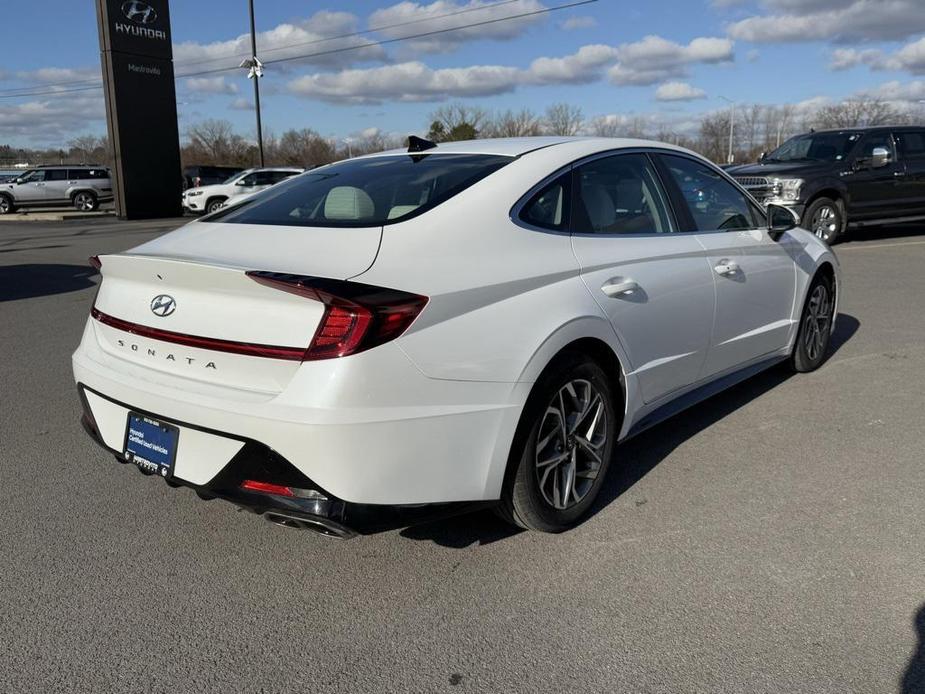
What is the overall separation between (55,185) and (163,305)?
30.3 metres

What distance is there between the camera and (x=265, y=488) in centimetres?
254

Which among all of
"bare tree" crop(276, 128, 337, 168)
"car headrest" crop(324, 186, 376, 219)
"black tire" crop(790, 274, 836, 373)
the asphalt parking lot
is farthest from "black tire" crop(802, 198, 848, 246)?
"bare tree" crop(276, 128, 337, 168)

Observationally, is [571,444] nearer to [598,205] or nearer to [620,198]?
[598,205]

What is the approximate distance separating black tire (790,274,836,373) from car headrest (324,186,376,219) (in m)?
3.32

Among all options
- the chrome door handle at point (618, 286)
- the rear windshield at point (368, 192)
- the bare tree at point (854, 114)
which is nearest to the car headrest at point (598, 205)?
the chrome door handle at point (618, 286)

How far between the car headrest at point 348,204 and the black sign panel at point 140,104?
24092mm

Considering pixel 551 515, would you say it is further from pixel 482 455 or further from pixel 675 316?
pixel 675 316

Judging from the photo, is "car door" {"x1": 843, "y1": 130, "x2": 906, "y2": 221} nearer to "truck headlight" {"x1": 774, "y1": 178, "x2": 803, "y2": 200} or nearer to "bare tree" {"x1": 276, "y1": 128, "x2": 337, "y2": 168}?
"truck headlight" {"x1": 774, "y1": 178, "x2": 803, "y2": 200}

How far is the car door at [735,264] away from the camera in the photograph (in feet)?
13.4

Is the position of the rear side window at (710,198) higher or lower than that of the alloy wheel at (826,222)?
higher

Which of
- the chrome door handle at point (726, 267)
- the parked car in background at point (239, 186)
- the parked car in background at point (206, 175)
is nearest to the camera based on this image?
the chrome door handle at point (726, 267)

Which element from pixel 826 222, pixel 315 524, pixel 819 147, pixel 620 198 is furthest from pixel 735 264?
pixel 819 147

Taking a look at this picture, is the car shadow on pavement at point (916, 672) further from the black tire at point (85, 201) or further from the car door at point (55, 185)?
the car door at point (55, 185)

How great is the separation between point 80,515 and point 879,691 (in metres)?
Result: 3.15
